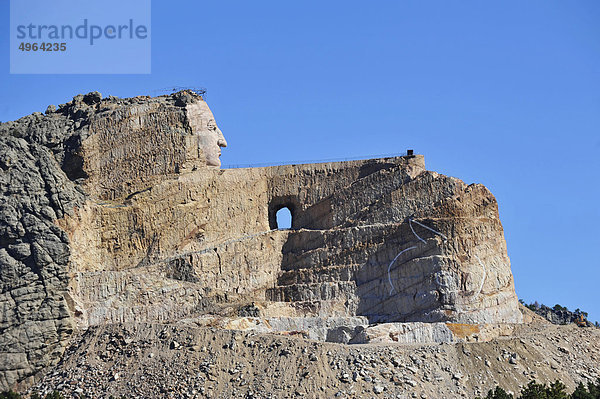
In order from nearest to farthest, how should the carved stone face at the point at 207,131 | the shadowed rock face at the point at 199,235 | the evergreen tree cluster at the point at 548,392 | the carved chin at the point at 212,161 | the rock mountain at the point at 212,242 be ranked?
the evergreen tree cluster at the point at 548,392 < the rock mountain at the point at 212,242 < the shadowed rock face at the point at 199,235 < the carved chin at the point at 212,161 < the carved stone face at the point at 207,131

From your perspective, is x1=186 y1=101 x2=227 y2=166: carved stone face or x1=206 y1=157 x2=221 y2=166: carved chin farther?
x1=186 y1=101 x2=227 y2=166: carved stone face

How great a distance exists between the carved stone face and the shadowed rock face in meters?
0.08

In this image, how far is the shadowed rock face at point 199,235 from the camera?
70.3 meters

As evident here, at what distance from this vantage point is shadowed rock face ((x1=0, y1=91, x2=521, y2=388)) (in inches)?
2768

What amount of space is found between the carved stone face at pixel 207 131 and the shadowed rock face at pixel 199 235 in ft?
0.27

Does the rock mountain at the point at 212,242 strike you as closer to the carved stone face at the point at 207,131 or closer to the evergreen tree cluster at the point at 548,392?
the carved stone face at the point at 207,131

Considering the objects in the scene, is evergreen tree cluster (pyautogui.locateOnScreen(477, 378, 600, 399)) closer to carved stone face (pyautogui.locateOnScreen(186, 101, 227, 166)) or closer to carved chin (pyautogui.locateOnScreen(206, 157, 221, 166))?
carved chin (pyautogui.locateOnScreen(206, 157, 221, 166))

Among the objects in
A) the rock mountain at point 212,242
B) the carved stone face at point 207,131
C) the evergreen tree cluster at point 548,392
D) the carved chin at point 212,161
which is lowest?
the evergreen tree cluster at point 548,392

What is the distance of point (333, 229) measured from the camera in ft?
247

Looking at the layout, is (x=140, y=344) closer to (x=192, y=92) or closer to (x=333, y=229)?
(x=333, y=229)

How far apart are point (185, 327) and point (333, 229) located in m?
11.7

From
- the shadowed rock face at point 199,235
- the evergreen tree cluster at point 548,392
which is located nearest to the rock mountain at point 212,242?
the shadowed rock face at point 199,235

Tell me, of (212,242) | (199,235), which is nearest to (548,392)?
(212,242)

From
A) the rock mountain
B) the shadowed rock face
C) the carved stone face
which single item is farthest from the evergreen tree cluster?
the carved stone face
